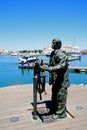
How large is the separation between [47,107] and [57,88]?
0.98 meters

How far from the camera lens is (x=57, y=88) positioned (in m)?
3.64

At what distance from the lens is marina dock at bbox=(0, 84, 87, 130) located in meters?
3.38

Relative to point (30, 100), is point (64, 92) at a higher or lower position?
higher

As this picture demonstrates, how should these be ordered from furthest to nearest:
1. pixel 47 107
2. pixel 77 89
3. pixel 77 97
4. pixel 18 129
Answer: pixel 77 89, pixel 77 97, pixel 47 107, pixel 18 129

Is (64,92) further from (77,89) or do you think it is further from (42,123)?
(77,89)

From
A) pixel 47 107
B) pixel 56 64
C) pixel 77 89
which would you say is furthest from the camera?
pixel 77 89

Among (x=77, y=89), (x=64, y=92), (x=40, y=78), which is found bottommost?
(x=77, y=89)

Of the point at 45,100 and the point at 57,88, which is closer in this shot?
the point at 57,88

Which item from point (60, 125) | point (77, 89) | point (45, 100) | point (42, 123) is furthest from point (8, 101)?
point (77, 89)

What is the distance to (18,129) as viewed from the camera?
3254 millimetres

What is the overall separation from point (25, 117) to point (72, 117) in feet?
3.37

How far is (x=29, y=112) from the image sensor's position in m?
4.11

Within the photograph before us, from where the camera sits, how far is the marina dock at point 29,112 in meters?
3.38

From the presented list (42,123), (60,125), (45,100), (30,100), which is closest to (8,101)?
(30,100)
